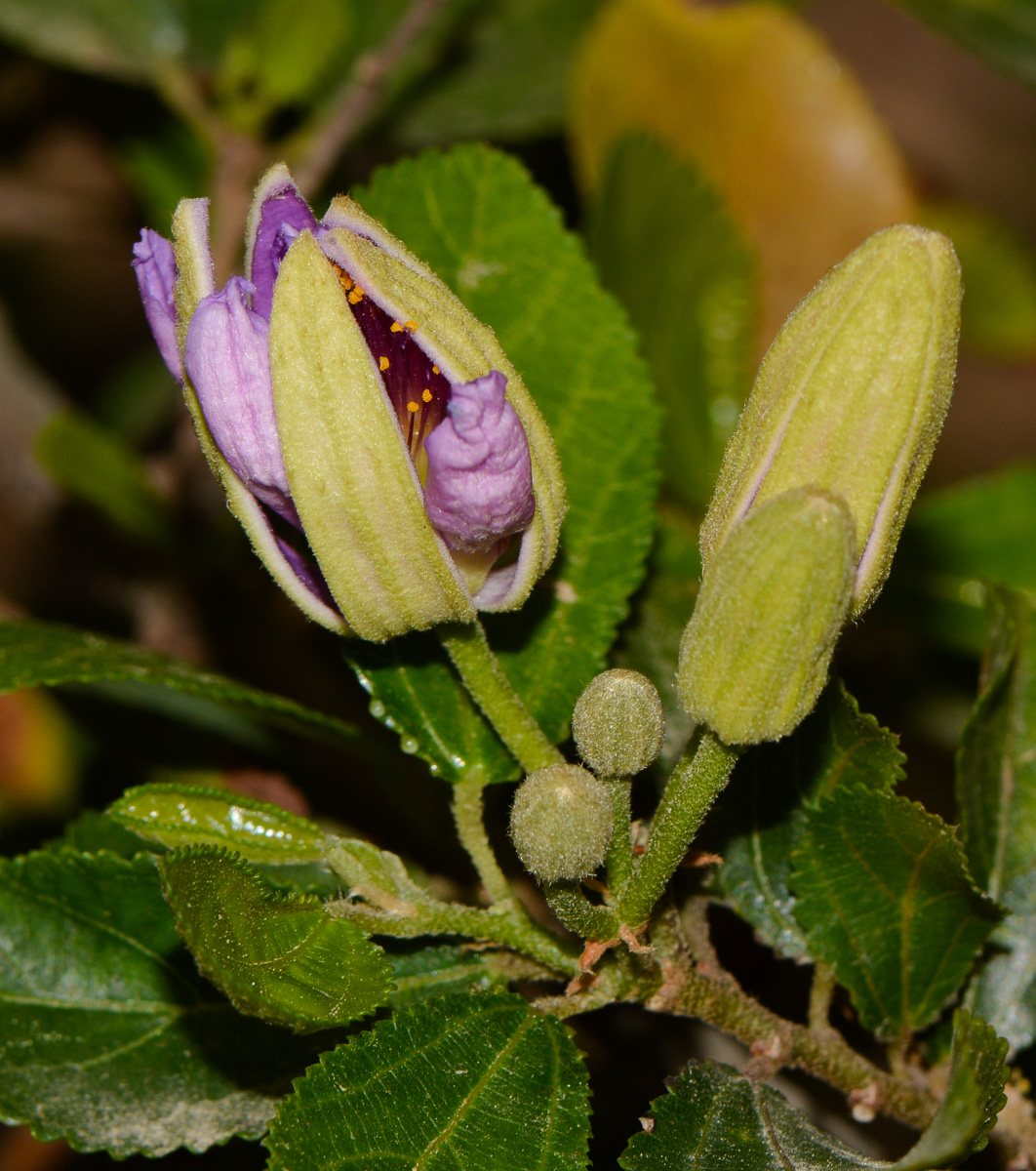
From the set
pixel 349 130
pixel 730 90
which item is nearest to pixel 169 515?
pixel 349 130

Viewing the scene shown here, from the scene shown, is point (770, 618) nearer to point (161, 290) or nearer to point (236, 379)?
point (236, 379)

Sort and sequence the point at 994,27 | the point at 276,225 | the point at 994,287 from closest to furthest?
the point at 276,225
the point at 994,27
the point at 994,287

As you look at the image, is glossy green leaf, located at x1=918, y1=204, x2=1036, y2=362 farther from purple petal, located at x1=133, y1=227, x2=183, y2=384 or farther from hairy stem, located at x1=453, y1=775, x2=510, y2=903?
purple petal, located at x1=133, y1=227, x2=183, y2=384

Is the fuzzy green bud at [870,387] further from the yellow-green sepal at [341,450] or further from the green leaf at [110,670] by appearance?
the green leaf at [110,670]

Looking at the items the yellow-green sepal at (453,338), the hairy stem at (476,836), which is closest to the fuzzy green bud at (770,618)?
the yellow-green sepal at (453,338)

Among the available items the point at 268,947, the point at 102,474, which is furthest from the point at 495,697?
the point at 102,474

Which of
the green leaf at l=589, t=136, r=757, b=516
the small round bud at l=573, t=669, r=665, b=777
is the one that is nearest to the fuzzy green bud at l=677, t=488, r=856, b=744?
the small round bud at l=573, t=669, r=665, b=777
